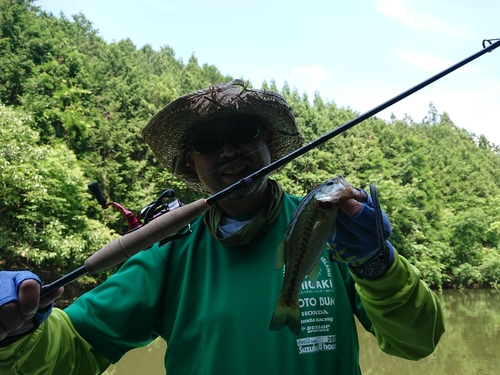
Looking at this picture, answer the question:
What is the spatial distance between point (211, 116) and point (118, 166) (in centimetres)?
2285

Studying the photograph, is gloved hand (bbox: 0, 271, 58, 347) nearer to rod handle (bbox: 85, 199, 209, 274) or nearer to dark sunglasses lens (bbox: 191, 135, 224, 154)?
rod handle (bbox: 85, 199, 209, 274)

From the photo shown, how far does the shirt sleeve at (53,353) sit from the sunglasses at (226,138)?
3.61 feet

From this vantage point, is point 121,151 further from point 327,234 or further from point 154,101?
point 327,234

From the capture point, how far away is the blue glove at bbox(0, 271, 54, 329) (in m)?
1.45

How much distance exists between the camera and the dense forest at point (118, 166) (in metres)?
15.2

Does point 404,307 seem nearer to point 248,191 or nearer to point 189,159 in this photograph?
point 248,191

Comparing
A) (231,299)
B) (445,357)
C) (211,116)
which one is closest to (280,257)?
(231,299)

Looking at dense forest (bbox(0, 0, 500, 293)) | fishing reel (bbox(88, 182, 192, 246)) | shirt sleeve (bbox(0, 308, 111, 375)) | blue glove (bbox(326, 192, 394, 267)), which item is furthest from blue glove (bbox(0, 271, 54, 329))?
dense forest (bbox(0, 0, 500, 293))

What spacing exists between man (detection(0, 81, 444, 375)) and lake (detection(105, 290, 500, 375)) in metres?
10.4

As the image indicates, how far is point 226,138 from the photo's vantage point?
7.33 feet

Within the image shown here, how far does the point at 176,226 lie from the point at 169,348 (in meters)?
0.64

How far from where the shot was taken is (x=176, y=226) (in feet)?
5.66

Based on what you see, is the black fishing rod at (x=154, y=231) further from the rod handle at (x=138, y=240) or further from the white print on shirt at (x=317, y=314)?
the white print on shirt at (x=317, y=314)

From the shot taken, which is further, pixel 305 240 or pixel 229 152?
pixel 229 152
